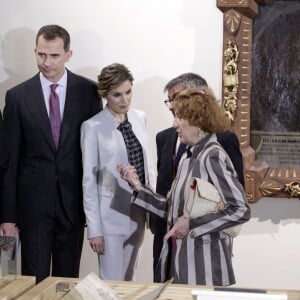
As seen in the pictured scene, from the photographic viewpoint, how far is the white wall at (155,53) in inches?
152

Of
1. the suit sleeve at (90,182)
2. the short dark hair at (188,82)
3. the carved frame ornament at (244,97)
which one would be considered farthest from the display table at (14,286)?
the carved frame ornament at (244,97)

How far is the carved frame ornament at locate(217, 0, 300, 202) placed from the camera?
3729 millimetres

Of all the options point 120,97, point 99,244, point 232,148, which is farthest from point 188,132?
point 99,244

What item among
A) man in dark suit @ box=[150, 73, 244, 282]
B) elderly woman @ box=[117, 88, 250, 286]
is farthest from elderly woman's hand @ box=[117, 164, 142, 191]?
man in dark suit @ box=[150, 73, 244, 282]

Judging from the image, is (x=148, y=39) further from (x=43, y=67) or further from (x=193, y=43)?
(x=43, y=67)

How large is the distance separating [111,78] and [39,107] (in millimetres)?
384

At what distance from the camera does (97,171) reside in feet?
10.3

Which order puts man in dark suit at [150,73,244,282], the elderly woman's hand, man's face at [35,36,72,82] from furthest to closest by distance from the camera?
man's face at [35,36,72,82]
man in dark suit at [150,73,244,282]
the elderly woman's hand

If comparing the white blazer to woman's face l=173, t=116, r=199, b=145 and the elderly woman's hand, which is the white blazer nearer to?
the elderly woman's hand

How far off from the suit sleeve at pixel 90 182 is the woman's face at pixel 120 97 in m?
0.16

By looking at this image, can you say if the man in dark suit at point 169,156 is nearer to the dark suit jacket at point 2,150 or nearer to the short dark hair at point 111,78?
the short dark hair at point 111,78

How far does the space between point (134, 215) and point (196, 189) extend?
32.7 inches

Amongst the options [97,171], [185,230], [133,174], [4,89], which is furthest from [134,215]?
[4,89]

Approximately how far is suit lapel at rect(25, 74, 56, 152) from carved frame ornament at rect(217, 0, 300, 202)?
42.5 inches
